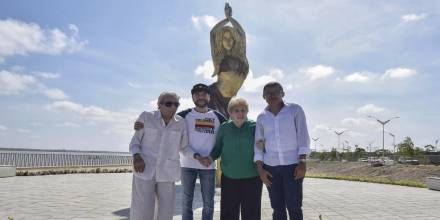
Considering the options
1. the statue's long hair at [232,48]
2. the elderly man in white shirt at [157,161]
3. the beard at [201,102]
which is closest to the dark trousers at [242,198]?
the elderly man in white shirt at [157,161]

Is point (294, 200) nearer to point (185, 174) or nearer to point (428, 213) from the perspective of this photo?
point (185, 174)

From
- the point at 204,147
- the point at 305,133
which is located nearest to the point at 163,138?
the point at 204,147

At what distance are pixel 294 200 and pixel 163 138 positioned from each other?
146 centimetres

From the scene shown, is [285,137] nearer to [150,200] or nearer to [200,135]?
[200,135]

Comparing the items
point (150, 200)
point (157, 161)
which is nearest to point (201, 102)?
point (157, 161)

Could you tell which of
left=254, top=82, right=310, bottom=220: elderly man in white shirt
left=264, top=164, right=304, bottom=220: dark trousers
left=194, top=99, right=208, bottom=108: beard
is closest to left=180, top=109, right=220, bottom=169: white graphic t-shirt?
left=194, top=99, right=208, bottom=108: beard

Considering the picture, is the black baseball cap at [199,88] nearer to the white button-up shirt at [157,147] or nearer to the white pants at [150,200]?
the white button-up shirt at [157,147]

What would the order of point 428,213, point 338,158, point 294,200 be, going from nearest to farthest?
1. point 294,200
2. point 428,213
3. point 338,158

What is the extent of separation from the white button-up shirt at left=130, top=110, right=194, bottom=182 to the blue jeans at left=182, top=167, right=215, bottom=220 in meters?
0.39

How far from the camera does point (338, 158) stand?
5284 centimetres

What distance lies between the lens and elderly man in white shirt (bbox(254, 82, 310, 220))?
3.84 m

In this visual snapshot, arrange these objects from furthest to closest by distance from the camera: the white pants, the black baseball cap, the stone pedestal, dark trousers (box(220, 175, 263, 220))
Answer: the stone pedestal < the black baseball cap < dark trousers (box(220, 175, 263, 220)) < the white pants

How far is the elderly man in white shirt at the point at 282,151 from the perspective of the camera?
3.84 metres

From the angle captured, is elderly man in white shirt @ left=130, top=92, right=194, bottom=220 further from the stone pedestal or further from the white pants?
the stone pedestal
